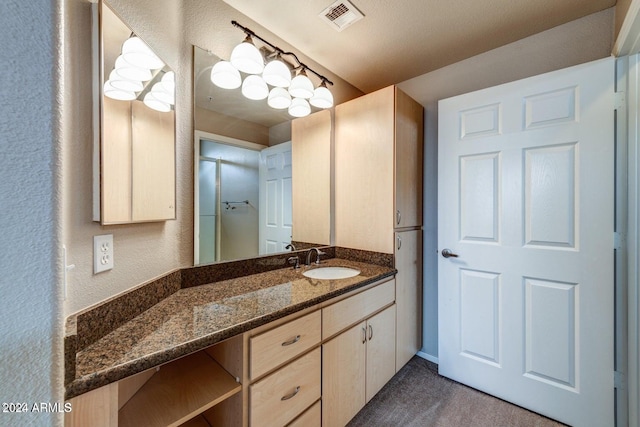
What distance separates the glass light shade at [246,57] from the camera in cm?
142

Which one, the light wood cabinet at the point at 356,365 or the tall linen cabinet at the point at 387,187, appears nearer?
the light wood cabinet at the point at 356,365

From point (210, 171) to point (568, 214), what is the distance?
2042 millimetres

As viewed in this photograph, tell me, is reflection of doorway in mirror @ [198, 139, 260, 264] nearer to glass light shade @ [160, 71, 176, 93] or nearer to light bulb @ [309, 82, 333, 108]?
glass light shade @ [160, 71, 176, 93]

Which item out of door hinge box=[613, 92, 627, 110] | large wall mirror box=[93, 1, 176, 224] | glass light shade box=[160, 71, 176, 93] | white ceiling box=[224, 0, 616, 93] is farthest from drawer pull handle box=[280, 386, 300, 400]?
door hinge box=[613, 92, 627, 110]

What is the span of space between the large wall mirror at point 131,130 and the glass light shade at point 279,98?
A: 2.23 ft

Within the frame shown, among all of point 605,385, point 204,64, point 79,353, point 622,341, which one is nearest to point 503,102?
point 622,341

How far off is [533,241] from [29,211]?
7.03 feet

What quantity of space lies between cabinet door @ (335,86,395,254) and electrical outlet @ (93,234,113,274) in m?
1.53

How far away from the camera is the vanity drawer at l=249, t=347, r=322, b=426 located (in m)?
0.97

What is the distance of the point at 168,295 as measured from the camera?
3.85 ft

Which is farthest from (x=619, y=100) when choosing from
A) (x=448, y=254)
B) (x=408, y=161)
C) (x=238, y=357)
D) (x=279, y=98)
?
(x=238, y=357)

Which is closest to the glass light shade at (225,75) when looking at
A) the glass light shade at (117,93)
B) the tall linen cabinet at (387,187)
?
the glass light shade at (117,93)

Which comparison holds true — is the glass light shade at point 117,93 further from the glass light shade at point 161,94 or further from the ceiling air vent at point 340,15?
the ceiling air vent at point 340,15

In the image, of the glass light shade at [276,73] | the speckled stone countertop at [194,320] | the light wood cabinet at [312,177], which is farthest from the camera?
the light wood cabinet at [312,177]
